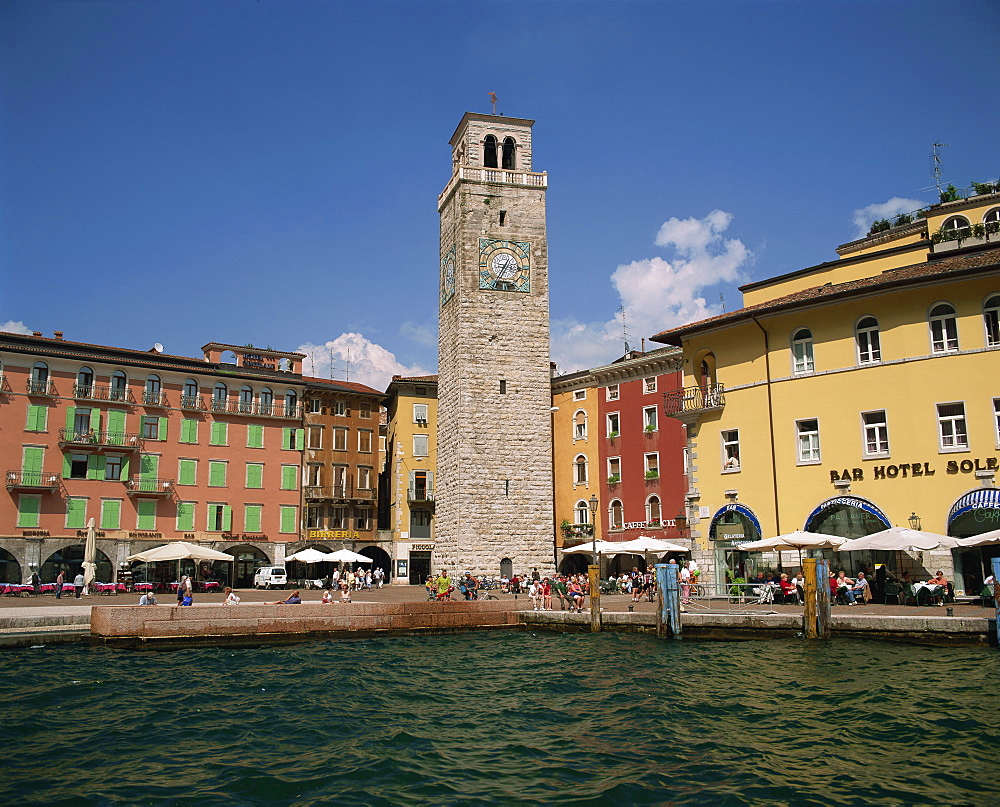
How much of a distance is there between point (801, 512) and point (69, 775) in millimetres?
21715

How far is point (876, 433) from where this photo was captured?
2634cm

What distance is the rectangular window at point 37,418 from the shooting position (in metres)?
42.7

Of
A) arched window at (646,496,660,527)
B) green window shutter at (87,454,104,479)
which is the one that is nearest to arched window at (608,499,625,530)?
arched window at (646,496,660,527)

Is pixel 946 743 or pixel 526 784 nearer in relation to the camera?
pixel 526 784

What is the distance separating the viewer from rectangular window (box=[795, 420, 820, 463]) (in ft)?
90.7

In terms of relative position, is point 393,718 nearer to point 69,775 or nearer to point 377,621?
point 69,775

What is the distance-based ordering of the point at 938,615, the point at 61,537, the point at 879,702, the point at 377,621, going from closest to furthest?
the point at 879,702 → the point at 938,615 → the point at 377,621 → the point at 61,537

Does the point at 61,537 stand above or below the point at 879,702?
above

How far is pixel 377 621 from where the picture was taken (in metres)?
26.8

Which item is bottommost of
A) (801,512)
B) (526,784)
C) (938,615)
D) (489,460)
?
(526,784)

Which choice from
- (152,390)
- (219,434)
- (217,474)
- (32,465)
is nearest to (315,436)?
(219,434)

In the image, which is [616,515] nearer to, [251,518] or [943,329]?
[251,518]

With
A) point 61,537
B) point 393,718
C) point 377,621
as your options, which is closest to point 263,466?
point 61,537

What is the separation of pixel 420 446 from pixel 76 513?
19.4m
